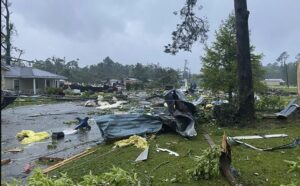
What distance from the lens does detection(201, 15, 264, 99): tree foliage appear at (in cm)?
2136

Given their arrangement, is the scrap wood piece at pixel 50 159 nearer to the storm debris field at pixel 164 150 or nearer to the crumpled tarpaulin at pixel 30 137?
the storm debris field at pixel 164 150

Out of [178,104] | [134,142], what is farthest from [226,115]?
[134,142]

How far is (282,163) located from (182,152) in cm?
262

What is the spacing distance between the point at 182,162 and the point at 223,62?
14362 mm

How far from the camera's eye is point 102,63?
4281 inches

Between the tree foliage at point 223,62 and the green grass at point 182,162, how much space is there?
8453 mm

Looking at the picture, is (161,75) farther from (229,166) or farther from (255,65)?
(229,166)

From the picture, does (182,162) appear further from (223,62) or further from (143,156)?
(223,62)

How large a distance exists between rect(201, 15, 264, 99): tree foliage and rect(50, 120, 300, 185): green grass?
8.45m

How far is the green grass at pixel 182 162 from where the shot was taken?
22.7 ft

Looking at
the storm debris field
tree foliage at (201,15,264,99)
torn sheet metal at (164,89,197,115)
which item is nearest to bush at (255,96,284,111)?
tree foliage at (201,15,264,99)

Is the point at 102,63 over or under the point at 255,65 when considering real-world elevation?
over

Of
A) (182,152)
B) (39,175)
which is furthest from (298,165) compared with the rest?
(39,175)

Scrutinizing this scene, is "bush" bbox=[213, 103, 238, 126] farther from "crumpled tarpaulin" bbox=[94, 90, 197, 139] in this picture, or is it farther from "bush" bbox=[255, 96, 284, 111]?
"bush" bbox=[255, 96, 284, 111]
